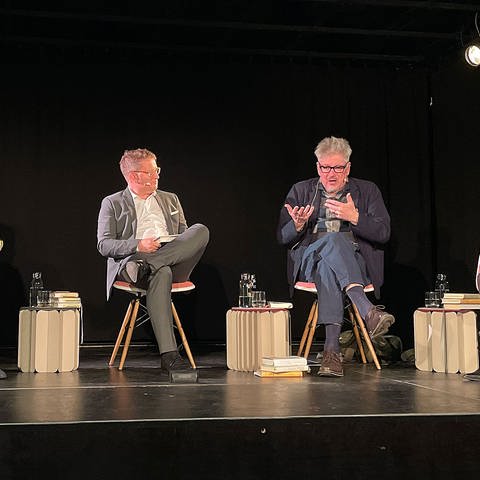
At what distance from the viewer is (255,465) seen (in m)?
2.36

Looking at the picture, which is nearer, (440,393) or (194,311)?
(440,393)

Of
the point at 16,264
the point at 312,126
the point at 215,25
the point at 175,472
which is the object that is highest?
the point at 215,25

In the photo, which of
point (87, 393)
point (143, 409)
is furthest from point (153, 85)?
point (143, 409)

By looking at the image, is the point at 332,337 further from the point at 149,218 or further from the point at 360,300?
the point at 149,218

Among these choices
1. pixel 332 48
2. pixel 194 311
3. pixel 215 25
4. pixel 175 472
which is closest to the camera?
pixel 175 472

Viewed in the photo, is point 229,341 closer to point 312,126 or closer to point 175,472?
point 175,472

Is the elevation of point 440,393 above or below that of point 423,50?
below

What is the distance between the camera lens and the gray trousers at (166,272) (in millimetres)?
4125

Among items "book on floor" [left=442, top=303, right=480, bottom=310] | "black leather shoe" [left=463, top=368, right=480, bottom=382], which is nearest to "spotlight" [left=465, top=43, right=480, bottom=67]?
"book on floor" [left=442, top=303, right=480, bottom=310]

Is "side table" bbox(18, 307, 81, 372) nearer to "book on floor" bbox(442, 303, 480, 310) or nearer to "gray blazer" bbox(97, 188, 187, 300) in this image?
"gray blazer" bbox(97, 188, 187, 300)

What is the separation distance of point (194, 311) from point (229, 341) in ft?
5.50

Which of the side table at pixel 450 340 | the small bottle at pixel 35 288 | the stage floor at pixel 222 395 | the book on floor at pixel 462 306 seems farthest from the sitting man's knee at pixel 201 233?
the book on floor at pixel 462 306

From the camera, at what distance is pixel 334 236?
4.21 metres

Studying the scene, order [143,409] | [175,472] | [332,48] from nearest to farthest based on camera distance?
[175,472] < [143,409] < [332,48]
